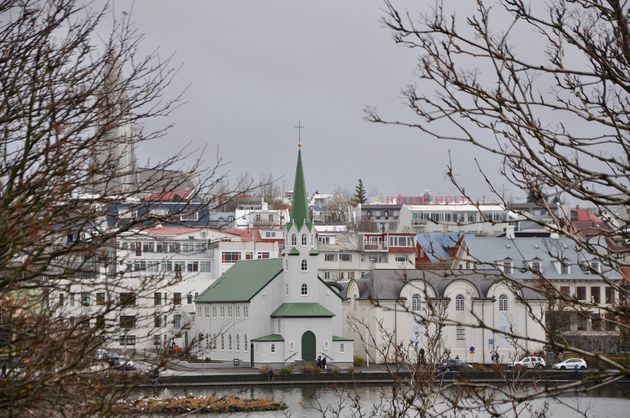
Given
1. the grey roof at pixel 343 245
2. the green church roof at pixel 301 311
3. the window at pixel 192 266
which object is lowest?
the green church roof at pixel 301 311

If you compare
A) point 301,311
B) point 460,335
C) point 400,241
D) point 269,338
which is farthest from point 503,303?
point 400,241

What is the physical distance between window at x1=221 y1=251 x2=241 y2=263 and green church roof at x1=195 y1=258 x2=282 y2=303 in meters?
6.36

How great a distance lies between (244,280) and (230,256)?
42.0ft

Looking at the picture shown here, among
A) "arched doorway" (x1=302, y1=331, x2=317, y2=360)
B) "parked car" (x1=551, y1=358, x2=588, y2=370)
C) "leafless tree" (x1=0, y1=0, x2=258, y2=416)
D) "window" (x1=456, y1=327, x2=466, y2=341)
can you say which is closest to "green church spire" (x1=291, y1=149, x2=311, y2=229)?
"arched doorway" (x1=302, y1=331, x2=317, y2=360)

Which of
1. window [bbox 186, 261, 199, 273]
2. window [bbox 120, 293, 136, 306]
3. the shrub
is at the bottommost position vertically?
the shrub

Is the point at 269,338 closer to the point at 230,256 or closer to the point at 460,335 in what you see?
the point at 460,335

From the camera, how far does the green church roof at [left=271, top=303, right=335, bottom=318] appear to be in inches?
3135

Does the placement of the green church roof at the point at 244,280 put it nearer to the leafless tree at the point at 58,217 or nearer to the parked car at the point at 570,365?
the parked car at the point at 570,365

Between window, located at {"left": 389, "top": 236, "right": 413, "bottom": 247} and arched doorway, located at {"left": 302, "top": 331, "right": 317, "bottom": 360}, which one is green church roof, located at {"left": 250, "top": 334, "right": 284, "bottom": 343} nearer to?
arched doorway, located at {"left": 302, "top": 331, "right": 317, "bottom": 360}

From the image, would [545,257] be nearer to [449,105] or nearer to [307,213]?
[307,213]

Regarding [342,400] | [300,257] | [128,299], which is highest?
[300,257]

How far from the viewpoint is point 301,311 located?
264ft

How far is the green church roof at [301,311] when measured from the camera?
7962 cm

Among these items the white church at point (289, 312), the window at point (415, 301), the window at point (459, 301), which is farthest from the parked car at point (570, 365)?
the white church at point (289, 312)
